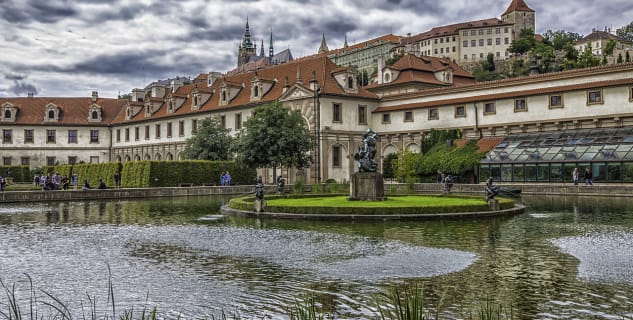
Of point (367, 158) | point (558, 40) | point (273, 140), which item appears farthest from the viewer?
point (558, 40)

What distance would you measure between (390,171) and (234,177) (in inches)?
557

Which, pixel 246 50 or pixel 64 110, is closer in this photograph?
pixel 64 110

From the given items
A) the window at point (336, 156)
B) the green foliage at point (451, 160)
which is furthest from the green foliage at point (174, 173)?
the green foliage at point (451, 160)

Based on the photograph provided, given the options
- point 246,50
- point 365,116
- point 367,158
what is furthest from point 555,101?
point 246,50

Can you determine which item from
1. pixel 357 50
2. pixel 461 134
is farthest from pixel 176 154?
pixel 357 50

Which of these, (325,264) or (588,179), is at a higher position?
(588,179)

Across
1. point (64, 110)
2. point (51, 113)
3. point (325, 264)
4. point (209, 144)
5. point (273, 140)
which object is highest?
point (64, 110)

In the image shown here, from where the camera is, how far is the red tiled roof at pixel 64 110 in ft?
269

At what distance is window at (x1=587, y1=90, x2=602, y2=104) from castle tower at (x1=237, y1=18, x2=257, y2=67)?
15473 centimetres

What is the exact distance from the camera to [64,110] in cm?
8469

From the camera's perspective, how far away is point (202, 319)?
8.51 meters

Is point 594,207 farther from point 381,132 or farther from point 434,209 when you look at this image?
point 381,132

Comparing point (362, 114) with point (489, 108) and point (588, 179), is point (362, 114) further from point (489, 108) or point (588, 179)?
point (588, 179)

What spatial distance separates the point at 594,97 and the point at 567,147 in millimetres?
4530
